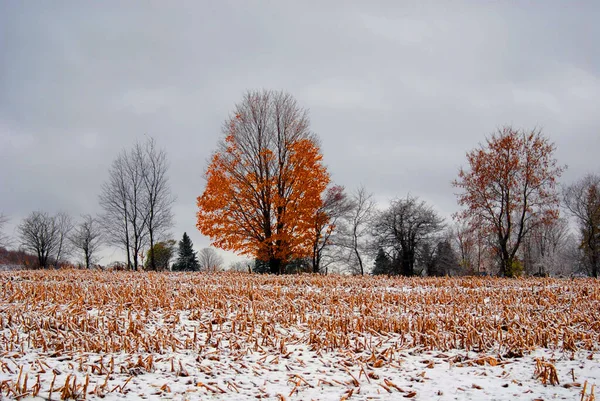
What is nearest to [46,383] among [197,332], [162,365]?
[162,365]

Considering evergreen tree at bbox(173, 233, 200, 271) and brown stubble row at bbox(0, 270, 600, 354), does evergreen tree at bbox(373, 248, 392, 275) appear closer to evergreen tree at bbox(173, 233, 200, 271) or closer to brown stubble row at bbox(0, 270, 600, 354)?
evergreen tree at bbox(173, 233, 200, 271)

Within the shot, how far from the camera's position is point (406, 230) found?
39.0 m

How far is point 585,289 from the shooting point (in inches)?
431

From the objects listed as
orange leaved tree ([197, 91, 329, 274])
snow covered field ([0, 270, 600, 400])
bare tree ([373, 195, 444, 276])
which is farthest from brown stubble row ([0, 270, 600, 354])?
bare tree ([373, 195, 444, 276])

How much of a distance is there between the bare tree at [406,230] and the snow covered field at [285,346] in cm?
2899

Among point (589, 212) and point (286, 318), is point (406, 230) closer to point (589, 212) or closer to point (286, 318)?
point (589, 212)

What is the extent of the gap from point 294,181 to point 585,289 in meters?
13.8

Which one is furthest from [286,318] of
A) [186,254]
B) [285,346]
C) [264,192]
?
[186,254]

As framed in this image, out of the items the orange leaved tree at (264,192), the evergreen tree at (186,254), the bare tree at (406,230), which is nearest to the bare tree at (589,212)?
the bare tree at (406,230)

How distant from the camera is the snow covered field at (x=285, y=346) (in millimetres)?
4605

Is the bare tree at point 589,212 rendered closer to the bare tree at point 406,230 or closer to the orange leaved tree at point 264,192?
the bare tree at point 406,230

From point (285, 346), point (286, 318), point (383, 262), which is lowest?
point (383, 262)

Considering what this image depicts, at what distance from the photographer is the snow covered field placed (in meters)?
4.61

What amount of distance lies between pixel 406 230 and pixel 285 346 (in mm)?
34675
